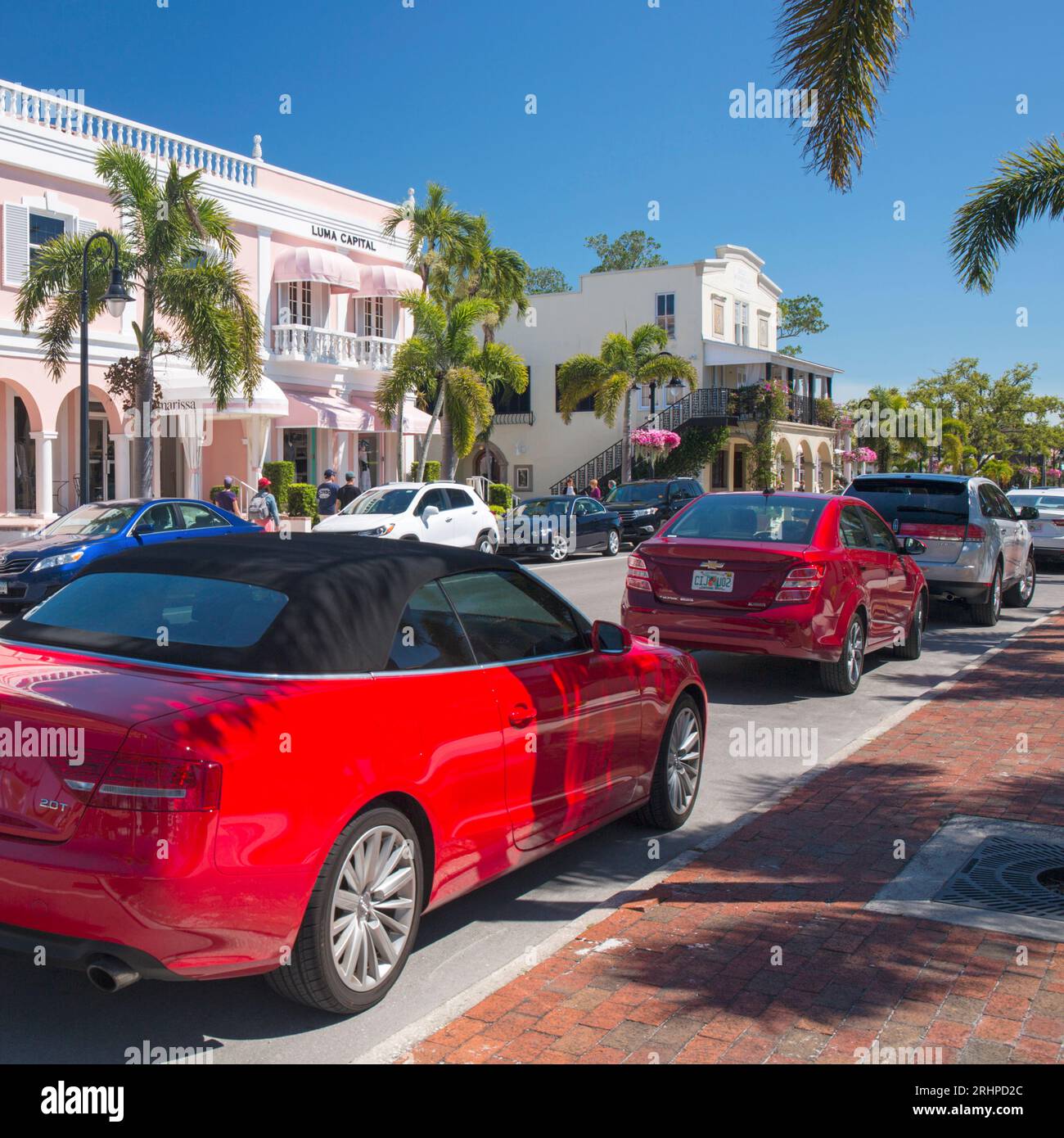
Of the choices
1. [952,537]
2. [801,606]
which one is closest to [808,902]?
[801,606]

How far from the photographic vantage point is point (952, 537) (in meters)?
14.0

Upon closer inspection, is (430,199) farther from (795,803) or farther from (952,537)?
(795,803)

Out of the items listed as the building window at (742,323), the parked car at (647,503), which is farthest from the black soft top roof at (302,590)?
the building window at (742,323)

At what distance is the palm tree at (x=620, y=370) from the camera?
42.0 m

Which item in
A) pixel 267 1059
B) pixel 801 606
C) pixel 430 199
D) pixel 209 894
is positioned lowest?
pixel 267 1059

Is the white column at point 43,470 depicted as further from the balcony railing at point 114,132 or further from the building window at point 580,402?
the building window at point 580,402

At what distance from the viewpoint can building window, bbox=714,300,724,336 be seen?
163 ft

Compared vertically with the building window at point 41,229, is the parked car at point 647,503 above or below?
below

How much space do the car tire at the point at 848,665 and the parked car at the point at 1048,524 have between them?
1406 cm

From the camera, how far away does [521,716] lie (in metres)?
4.73

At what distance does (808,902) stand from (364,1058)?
87.0 inches

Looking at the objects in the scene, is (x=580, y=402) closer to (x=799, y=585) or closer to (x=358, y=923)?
(x=799, y=585)

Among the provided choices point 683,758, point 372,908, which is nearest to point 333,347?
point 683,758

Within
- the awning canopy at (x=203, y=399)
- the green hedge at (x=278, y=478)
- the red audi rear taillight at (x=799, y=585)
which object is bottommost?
the red audi rear taillight at (x=799, y=585)
